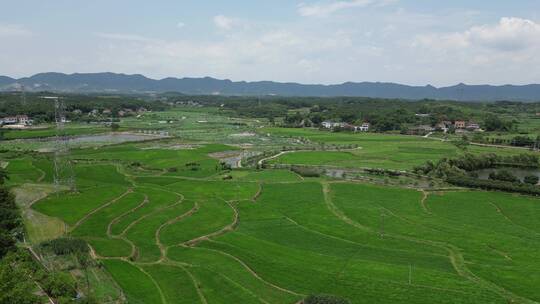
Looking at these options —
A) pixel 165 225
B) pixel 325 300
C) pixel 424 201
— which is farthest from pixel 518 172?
pixel 325 300

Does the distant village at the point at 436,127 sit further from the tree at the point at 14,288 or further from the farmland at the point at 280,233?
the tree at the point at 14,288

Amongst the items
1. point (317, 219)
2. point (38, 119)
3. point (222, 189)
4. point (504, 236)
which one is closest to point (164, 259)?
point (317, 219)

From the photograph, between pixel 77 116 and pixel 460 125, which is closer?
pixel 460 125

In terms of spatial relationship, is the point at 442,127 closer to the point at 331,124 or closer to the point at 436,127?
the point at 436,127

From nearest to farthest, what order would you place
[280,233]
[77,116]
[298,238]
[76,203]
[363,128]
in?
1. [298,238]
2. [280,233]
3. [76,203]
4. [363,128]
5. [77,116]

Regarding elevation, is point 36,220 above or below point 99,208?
below

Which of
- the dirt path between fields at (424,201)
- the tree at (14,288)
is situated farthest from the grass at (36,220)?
the dirt path between fields at (424,201)
